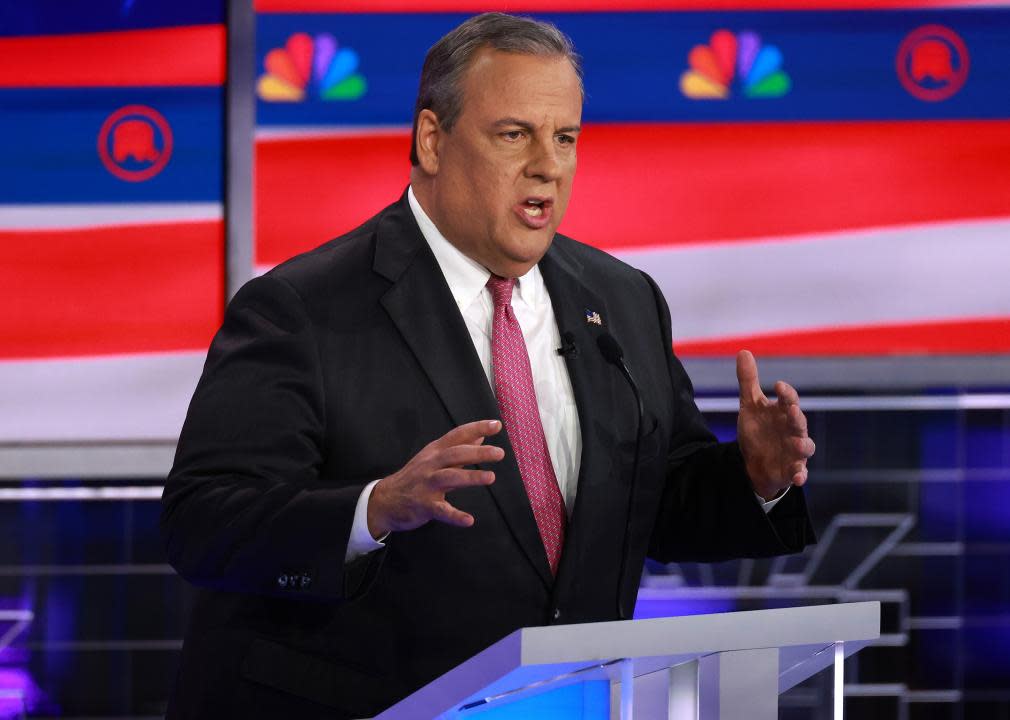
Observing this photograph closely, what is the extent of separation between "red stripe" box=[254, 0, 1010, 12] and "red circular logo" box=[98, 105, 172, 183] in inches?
14.4

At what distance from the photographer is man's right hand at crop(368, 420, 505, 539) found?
1.52 metres

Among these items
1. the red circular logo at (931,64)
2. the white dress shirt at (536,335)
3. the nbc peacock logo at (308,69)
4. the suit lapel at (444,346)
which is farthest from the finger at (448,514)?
the red circular logo at (931,64)

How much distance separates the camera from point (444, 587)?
6.25 feet

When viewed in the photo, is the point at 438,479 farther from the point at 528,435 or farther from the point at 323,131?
the point at 323,131

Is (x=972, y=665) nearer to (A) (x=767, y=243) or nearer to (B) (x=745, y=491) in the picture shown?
(A) (x=767, y=243)

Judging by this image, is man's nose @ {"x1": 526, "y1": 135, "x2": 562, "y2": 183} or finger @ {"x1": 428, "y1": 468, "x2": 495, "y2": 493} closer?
finger @ {"x1": 428, "y1": 468, "x2": 495, "y2": 493}

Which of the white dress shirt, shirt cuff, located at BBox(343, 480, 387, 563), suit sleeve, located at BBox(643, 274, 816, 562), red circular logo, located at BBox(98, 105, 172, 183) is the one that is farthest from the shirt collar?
red circular logo, located at BBox(98, 105, 172, 183)

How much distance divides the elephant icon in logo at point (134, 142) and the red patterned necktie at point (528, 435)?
1.70 m

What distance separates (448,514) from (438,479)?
5cm

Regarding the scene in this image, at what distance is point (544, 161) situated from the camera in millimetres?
2023

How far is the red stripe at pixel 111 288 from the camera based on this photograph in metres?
3.40

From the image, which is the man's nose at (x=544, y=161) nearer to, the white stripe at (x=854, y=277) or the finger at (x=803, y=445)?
the finger at (x=803, y=445)

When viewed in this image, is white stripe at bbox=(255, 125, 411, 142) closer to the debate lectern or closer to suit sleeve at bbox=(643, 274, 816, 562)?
suit sleeve at bbox=(643, 274, 816, 562)

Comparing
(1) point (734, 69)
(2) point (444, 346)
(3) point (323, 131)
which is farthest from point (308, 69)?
(2) point (444, 346)
